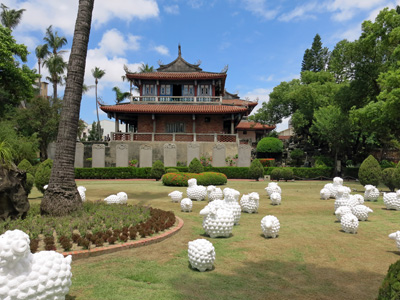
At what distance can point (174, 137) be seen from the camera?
30.3 m

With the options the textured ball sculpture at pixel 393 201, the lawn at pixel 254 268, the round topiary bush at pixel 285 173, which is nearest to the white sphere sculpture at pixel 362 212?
the lawn at pixel 254 268

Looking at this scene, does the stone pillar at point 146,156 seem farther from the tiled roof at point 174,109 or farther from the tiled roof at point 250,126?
the tiled roof at point 250,126

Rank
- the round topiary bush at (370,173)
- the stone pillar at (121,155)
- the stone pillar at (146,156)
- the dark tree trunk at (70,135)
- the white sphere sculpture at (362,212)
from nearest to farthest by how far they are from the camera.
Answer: the dark tree trunk at (70,135)
the white sphere sculpture at (362,212)
the round topiary bush at (370,173)
the stone pillar at (121,155)
the stone pillar at (146,156)

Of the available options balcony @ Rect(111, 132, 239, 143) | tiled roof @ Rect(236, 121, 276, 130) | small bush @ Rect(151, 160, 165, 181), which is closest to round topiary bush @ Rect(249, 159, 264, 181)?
small bush @ Rect(151, 160, 165, 181)

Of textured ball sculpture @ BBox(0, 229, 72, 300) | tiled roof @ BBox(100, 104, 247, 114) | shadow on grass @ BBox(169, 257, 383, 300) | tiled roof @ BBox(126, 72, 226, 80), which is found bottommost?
shadow on grass @ BBox(169, 257, 383, 300)

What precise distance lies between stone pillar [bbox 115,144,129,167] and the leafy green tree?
1068cm

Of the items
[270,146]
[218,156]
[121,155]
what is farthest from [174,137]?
[270,146]

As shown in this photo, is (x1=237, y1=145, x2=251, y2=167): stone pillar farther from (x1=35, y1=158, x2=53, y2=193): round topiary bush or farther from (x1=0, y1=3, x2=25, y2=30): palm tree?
(x1=0, y1=3, x2=25, y2=30): palm tree

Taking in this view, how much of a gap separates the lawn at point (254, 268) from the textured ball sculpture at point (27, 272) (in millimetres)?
598

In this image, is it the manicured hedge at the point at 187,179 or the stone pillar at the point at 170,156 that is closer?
the manicured hedge at the point at 187,179

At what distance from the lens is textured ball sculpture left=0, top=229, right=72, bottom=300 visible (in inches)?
116

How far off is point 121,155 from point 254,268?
79.7 feet

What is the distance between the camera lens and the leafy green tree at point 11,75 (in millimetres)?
24938

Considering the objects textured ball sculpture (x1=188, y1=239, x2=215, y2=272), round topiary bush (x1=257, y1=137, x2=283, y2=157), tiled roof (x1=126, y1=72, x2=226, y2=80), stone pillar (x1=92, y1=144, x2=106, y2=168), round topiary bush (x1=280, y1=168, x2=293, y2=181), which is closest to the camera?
textured ball sculpture (x1=188, y1=239, x2=215, y2=272)
